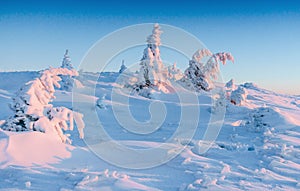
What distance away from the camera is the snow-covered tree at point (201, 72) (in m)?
28.4

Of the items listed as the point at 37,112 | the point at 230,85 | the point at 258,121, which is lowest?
the point at 37,112

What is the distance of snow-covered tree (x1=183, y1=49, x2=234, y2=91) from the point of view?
28.4m

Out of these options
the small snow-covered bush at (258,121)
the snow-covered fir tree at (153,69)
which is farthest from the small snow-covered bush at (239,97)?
the small snow-covered bush at (258,121)

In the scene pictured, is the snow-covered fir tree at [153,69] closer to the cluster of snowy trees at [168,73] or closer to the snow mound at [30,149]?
the cluster of snowy trees at [168,73]

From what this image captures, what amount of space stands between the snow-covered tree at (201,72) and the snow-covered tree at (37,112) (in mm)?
20598

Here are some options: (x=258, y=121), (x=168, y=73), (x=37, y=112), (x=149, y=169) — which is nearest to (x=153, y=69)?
(x=168, y=73)

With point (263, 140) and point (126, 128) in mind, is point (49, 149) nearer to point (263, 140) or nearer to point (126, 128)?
point (126, 128)

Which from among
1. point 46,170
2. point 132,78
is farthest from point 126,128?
point 132,78

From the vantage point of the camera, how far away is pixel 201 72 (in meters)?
29.0

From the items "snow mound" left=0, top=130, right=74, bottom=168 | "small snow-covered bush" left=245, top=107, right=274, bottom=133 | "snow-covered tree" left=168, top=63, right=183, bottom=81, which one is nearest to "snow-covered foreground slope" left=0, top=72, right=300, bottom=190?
"snow mound" left=0, top=130, right=74, bottom=168

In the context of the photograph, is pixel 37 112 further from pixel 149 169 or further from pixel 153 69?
pixel 153 69

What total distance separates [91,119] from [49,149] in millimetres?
8183

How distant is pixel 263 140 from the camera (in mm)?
11750

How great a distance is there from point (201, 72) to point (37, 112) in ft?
71.5
